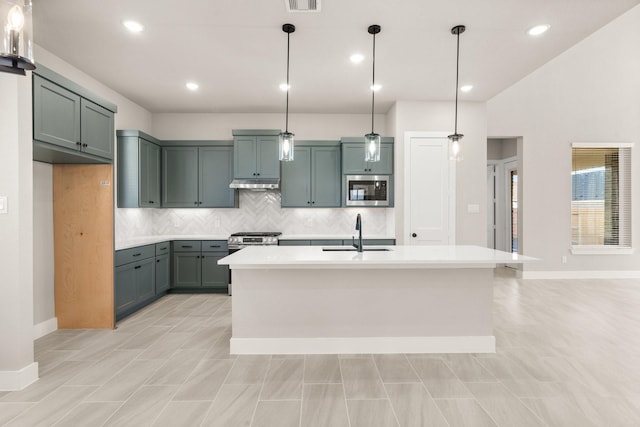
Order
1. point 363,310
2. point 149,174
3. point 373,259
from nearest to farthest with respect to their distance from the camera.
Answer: point 373,259 → point 363,310 → point 149,174

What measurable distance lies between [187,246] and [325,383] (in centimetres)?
348

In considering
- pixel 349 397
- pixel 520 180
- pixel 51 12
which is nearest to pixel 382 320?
pixel 349 397

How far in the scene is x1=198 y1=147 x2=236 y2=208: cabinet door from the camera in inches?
210

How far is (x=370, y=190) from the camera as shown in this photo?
515 centimetres

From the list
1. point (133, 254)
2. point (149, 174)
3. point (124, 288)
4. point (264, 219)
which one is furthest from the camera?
point (264, 219)

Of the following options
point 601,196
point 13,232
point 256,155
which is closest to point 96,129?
point 13,232

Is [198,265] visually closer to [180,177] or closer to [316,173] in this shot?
[180,177]

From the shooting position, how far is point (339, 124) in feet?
18.6

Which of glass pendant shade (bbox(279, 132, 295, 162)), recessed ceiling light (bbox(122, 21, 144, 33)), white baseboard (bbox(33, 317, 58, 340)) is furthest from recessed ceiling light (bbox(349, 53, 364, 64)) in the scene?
white baseboard (bbox(33, 317, 58, 340))

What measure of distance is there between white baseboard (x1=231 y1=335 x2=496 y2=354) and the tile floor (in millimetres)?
80

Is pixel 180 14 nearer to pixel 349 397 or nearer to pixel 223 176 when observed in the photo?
pixel 223 176

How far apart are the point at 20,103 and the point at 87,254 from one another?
5.84ft

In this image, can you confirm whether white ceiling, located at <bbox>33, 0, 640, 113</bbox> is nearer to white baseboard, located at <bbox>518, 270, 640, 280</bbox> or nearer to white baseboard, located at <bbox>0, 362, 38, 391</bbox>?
white baseboard, located at <bbox>0, 362, 38, 391</bbox>

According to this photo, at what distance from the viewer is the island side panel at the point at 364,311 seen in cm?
295
